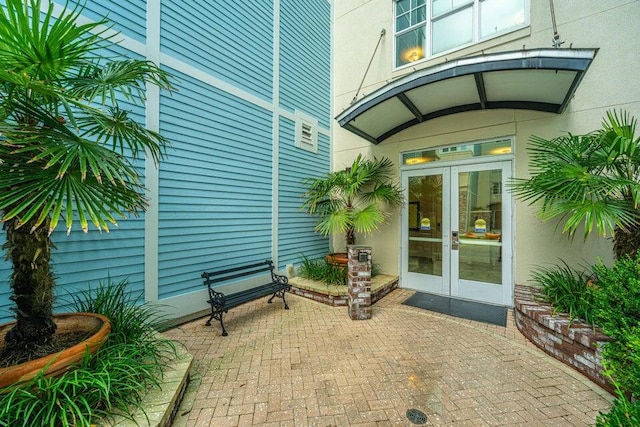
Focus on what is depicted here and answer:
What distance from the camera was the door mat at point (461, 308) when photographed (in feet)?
13.5

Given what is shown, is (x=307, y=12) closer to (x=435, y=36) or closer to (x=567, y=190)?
(x=435, y=36)

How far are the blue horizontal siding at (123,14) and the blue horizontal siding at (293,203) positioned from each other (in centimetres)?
266

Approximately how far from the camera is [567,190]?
10.1 ft

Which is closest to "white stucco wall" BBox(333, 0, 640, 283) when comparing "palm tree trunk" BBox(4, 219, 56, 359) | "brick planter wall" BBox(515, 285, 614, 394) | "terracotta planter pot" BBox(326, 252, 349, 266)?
"terracotta planter pot" BBox(326, 252, 349, 266)

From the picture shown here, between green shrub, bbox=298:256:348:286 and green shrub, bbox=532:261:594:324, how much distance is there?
3117 millimetres

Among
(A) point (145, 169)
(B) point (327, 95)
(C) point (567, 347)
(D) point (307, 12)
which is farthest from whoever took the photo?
(B) point (327, 95)

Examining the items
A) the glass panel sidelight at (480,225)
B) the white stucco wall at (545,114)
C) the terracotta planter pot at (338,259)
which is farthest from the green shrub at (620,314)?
the terracotta planter pot at (338,259)

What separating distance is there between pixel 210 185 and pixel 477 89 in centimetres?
464

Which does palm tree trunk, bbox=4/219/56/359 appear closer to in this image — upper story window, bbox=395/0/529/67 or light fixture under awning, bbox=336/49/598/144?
light fixture under awning, bbox=336/49/598/144

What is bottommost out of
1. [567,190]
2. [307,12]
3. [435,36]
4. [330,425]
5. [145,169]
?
[330,425]

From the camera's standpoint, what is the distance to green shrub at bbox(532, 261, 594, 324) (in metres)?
2.96

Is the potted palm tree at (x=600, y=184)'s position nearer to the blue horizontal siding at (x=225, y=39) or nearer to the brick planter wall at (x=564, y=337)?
the brick planter wall at (x=564, y=337)

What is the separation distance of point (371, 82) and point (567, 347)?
237 inches

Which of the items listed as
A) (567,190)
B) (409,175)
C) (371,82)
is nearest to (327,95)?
(371,82)
